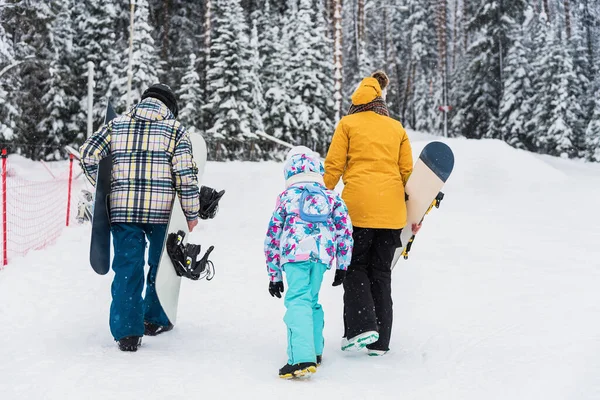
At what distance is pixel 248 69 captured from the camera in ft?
93.7

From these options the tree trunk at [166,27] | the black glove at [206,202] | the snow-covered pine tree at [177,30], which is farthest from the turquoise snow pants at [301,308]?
the snow-covered pine tree at [177,30]

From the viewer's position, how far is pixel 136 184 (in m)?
4.35

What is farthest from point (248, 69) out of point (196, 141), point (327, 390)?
point (327, 390)

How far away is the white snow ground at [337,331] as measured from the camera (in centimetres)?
359

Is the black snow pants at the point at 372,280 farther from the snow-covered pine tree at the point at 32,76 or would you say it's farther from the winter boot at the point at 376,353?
the snow-covered pine tree at the point at 32,76

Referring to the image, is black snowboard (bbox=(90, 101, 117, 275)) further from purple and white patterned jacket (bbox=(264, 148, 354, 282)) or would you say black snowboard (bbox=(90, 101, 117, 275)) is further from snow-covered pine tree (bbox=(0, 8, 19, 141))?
snow-covered pine tree (bbox=(0, 8, 19, 141))

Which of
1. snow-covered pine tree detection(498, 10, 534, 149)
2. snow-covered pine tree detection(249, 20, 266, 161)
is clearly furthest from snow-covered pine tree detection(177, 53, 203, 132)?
snow-covered pine tree detection(498, 10, 534, 149)

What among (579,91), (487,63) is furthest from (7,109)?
(579,91)

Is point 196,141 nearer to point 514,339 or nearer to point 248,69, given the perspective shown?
point 514,339

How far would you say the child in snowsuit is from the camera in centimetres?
380

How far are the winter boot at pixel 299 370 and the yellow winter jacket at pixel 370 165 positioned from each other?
3.72 ft

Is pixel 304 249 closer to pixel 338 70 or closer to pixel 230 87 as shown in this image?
pixel 338 70

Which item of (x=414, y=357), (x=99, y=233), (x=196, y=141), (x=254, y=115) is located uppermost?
(x=254, y=115)

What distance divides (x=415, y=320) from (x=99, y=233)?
9.30 feet
